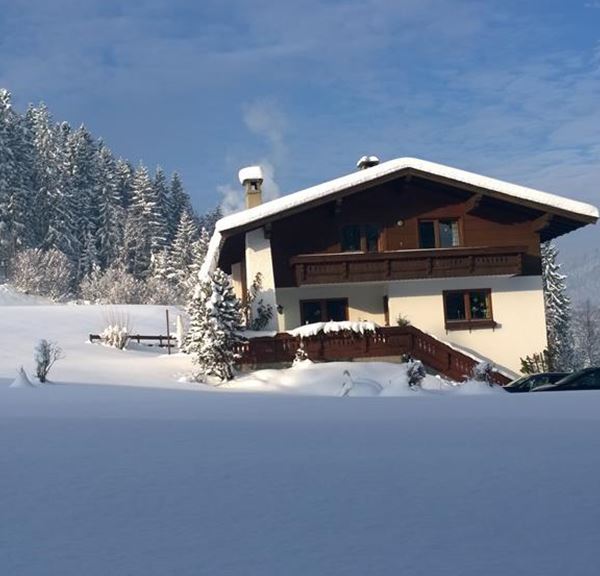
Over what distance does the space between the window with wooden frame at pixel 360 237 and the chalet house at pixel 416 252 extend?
0.04 m

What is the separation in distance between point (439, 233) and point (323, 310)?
207 inches

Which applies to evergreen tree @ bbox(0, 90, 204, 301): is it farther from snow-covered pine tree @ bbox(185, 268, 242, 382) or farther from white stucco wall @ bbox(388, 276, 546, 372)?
snow-covered pine tree @ bbox(185, 268, 242, 382)

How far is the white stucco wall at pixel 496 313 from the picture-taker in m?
24.3

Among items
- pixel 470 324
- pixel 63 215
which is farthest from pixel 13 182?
pixel 470 324

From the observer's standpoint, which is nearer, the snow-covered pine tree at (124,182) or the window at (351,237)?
the window at (351,237)

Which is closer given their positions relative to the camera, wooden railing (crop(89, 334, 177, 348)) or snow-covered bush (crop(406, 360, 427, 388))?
snow-covered bush (crop(406, 360, 427, 388))

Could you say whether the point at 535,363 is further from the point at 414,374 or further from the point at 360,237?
the point at 414,374

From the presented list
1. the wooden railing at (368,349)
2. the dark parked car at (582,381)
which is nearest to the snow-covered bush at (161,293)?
the wooden railing at (368,349)

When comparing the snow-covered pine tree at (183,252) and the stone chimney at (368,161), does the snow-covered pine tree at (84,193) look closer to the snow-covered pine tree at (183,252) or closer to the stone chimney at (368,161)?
the snow-covered pine tree at (183,252)

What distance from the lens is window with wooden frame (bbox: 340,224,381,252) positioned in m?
24.8

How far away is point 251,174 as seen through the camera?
29297mm

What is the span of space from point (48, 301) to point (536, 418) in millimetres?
52075

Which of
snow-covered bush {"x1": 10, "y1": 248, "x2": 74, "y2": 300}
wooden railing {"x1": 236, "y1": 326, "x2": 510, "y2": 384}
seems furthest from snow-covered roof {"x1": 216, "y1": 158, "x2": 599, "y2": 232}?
snow-covered bush {"x1": 10, "y1": 248, "x2": 74, "y2": 300}

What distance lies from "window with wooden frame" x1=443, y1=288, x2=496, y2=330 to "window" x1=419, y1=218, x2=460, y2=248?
1.95 m
